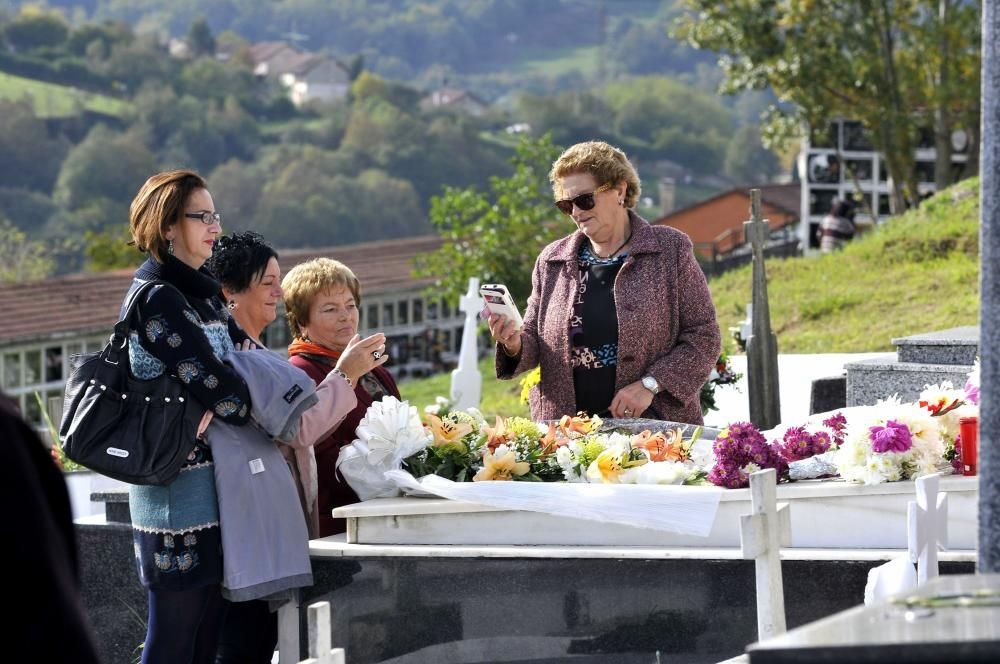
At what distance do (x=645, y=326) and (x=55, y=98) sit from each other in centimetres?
11392

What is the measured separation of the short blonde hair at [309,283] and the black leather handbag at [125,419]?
73cm

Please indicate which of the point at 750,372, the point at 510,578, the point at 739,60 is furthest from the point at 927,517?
the point at 739,60

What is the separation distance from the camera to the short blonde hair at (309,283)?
174 inches

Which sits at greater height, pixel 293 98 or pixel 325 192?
pixel 293 98

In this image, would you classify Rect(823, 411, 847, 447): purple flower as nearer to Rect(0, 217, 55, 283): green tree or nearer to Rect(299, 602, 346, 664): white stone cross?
Rect(299, 602, 346, 664): white stone cross

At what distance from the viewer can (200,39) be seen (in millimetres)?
135000

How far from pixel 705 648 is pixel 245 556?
1130mm

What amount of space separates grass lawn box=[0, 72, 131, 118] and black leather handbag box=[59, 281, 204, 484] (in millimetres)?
107609

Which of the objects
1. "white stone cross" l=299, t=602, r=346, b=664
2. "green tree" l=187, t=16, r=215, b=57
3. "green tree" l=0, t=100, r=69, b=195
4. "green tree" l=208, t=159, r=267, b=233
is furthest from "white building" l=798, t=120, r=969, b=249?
"green tree" l=187, t=16, r=215, b=57

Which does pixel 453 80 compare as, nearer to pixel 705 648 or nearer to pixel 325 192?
pixel 325 192

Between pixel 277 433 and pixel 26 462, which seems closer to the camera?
pixel 26 462

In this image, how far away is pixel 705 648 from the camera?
391 centimetres

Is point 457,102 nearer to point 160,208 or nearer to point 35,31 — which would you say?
point 35,31

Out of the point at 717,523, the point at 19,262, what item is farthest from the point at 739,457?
the point at 19,262
